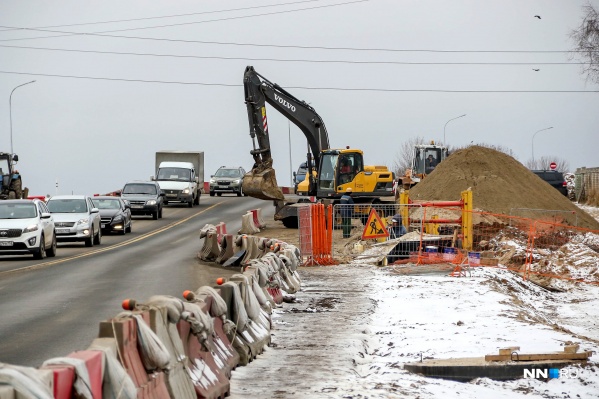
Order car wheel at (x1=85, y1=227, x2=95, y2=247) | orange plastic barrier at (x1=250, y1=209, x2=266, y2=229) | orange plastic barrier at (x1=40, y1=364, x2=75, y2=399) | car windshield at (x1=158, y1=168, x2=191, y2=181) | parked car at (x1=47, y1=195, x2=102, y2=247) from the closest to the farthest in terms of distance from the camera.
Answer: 1. orange plastic barrier at (x1=40, y1=364, x2=75, y2=399)
2. parked car at (x1=47, y1=195, x2=102, y2=247)
3. car wheel at (x1=85, y1=227, x2=95, y2=247)
4. orange plastic barrier at (x1=250, y1=209, x2=266, y2=229)
5. car windshield at (x1=158, y1=168, x2=191, y2=181)

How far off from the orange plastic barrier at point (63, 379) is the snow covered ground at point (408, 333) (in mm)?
3729

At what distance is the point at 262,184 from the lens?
43469mm

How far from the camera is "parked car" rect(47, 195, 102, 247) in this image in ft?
123

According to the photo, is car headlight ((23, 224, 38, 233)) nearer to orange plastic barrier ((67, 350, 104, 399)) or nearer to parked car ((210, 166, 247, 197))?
orange plastic barrier ((67, 350, 104, 399))

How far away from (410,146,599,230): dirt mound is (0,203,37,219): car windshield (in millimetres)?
18153

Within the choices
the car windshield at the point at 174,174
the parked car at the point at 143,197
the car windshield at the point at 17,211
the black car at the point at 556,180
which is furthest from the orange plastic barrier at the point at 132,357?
the black car at the point at 556,180

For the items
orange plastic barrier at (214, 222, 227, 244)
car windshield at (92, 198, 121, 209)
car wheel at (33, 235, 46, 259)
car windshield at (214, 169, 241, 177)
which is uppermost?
car windshield at (214, 169, 241, 177)

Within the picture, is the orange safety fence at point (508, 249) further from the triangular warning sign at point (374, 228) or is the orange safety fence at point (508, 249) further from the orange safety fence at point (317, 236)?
the orange safety fence at point (317, 236)

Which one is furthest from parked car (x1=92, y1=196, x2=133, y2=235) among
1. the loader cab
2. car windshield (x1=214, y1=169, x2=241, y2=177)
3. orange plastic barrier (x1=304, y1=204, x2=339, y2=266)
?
car windshield (x1=214, y1=169, x2=241, y2=177)

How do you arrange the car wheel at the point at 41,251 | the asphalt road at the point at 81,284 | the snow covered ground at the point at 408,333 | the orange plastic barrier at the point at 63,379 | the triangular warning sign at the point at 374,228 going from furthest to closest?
the car wheel at the point at 41,251
the triangular warning sign at the point at 374,228
the asphalt road at the point at 81,284
the snow covered ground at the point at 408,333
the orange plastic barrier at the point at 63,379

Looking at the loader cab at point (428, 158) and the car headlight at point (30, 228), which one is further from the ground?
the loader cab at point (428, 158)

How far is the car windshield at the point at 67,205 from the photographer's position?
38.2 meters

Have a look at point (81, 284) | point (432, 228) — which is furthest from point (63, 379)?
point (432, 228)

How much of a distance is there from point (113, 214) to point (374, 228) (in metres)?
19.9
